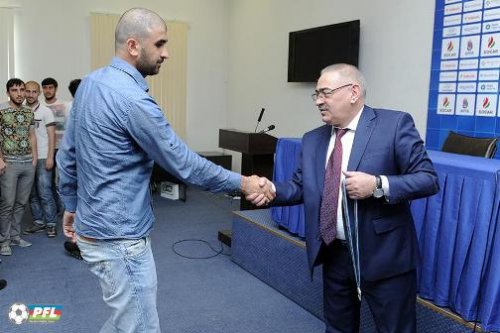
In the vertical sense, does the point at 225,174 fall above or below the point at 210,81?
below

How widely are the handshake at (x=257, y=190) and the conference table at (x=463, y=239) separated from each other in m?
0.69

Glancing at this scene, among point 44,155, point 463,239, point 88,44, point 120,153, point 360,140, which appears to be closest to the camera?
point 120,153

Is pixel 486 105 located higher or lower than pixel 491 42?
lower

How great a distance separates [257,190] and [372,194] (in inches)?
19.5

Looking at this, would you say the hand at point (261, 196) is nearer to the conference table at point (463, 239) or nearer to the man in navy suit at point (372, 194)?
the man in navy suit at point (372, 194)

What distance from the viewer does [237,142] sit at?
14.8 feet

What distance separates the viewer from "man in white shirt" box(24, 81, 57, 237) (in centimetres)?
443

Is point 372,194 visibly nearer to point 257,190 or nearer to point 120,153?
point 257,190

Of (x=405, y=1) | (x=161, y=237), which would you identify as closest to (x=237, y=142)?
(x=161, y=237)

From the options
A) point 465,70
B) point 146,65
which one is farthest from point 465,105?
point 146,65

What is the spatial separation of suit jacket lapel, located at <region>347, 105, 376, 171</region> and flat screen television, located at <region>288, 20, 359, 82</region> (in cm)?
350

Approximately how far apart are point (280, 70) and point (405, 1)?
89.4 inches

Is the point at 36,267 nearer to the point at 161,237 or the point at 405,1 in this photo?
the point at 161,237

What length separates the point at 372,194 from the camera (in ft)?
5.43
